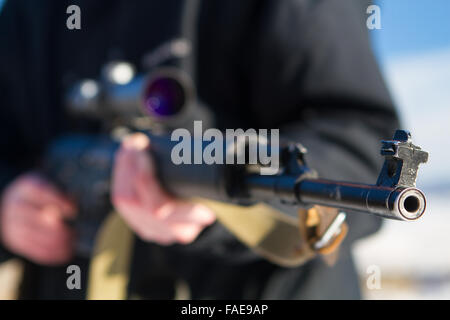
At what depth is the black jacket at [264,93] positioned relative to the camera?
1.11 meters

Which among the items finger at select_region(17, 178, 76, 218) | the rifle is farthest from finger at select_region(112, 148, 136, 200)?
finger at select_region(17, 178, 76, 218)

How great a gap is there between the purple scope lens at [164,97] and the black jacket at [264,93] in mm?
277

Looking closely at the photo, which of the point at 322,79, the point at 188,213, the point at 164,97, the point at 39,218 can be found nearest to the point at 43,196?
the point at 39,218

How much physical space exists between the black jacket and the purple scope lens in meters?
0.28

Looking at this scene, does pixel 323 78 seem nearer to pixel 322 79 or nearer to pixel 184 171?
pixel 322 79

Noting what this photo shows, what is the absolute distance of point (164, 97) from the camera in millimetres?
1256

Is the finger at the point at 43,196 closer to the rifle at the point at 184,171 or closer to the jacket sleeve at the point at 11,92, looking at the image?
the rifle at the point at 184,171

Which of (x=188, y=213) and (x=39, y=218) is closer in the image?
(x=188, y=213)

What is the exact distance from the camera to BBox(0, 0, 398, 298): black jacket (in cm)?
111

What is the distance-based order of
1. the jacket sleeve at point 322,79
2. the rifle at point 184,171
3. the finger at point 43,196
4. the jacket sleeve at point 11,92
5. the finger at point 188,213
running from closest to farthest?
the rifle at point 184,171, the finger at point 188,213, the jacket sleeve at point 322,79, the finger at point 43,196, the jacket sleeve at point 11,92

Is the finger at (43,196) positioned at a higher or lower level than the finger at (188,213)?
lower

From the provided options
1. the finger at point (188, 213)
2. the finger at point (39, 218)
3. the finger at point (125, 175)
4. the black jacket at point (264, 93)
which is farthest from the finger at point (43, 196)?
the finger at point (188, 213)

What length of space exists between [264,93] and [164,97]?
12.6 inches
